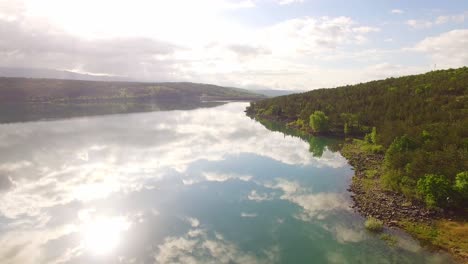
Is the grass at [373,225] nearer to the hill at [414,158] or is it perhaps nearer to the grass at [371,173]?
the hill at [414,158]

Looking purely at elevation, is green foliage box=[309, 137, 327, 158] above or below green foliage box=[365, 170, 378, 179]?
below

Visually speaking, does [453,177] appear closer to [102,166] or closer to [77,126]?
[102,166]

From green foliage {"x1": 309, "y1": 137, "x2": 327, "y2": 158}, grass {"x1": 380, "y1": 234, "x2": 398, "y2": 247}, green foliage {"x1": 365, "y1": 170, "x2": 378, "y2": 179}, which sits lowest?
grass {"x1": 380, "y1": 234, "x2": 398, "y2": 247}

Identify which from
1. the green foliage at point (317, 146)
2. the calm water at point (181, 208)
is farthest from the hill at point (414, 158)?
the calm water at point (181, 208)

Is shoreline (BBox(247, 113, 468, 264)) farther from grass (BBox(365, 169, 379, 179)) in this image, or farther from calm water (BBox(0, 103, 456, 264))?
calm water (BBox(0, 103, 456, 264))

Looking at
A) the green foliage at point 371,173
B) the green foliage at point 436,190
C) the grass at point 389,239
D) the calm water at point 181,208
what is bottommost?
the calm water at point 181,208

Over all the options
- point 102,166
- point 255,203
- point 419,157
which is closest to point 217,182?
point 255,203

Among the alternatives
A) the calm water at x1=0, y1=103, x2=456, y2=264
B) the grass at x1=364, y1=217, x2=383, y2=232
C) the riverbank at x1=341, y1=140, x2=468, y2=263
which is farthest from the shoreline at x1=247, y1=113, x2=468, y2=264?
the calm water at x1=0, y1=103, x2=456, y2=264

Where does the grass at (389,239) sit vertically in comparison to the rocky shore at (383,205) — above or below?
below

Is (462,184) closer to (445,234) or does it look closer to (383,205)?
(445,234)
